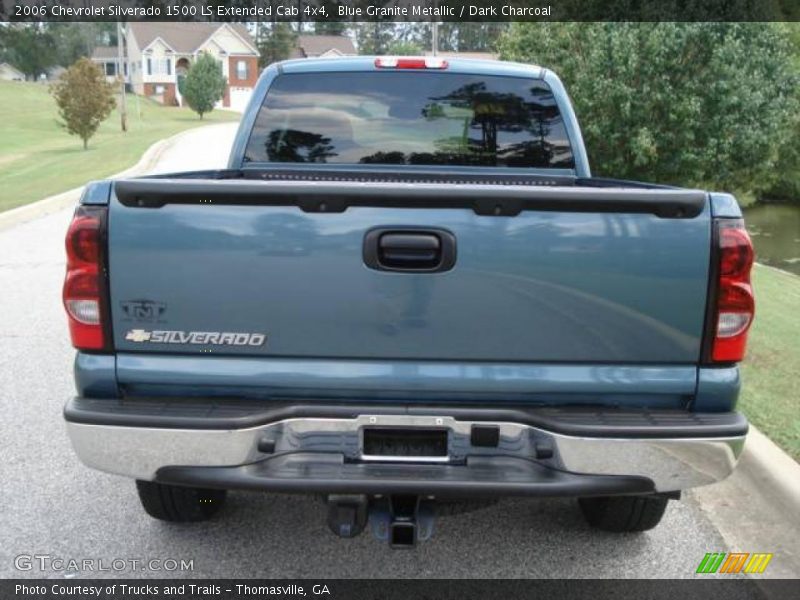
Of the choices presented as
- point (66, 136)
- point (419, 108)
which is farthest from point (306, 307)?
point (66, 136)

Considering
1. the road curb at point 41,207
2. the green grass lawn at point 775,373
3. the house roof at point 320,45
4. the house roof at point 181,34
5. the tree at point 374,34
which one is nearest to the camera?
the green grass lawn at point 775,373

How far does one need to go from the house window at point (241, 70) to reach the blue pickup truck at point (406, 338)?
79.5 m

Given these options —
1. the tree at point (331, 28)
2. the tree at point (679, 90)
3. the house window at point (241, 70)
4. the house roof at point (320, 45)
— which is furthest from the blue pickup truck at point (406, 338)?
the tree at point (331, 28)

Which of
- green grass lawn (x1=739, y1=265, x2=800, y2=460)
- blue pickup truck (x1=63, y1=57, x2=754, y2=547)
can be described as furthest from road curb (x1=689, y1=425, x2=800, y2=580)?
blue pickup truck (x1=63, y1=57, x2=754, y2=547)

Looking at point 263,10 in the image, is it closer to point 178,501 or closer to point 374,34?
point 374,34

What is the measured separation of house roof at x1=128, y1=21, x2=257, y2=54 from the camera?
77.8 m

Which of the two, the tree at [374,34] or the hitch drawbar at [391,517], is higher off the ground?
the tree at [374,34]

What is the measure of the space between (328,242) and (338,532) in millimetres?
1001

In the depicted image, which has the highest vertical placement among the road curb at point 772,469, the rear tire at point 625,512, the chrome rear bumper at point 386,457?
the chrome rear bumper at point 386,457

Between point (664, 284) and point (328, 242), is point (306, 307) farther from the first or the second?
point (664, 284)

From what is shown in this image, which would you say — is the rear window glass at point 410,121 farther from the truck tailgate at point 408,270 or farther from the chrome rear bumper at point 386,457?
the chrome rear bumper at point 386,457

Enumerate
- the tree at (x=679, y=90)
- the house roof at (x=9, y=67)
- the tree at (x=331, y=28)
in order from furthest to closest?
1. the house roof at (x=9, y=67)
2. the tree at (x=331, y=28)
3. the tree at (x=679, y=90)

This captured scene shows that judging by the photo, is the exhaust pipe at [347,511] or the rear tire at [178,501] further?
the rear tire at [178,501]

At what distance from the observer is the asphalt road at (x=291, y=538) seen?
3.43m
